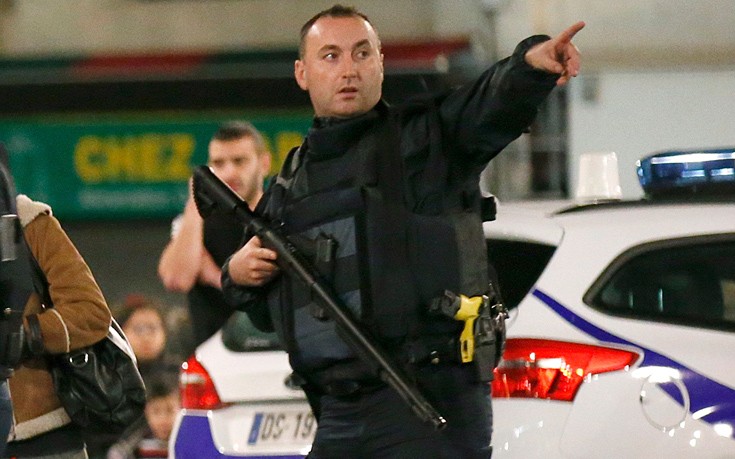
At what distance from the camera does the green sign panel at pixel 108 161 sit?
14.6m

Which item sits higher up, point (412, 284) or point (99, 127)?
point (412, 284)

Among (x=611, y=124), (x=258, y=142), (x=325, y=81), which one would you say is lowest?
(x=611, y=124)

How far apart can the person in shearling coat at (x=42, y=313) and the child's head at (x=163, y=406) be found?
435 centimetres

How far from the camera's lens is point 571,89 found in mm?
13703

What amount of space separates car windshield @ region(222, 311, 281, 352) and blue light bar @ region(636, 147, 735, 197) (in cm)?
143

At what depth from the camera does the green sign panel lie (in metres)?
14.6

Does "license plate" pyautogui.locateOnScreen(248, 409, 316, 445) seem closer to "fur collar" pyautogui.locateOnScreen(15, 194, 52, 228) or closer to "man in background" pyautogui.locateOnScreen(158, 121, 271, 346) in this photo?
"man in background" pyautogui.locateOnScreen(158, 121, 271, 346)

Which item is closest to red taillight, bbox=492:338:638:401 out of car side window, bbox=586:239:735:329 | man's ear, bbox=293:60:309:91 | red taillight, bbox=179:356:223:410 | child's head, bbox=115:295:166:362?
car side window, bbox=586:239:735:329

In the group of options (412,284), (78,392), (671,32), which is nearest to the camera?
(412,284)

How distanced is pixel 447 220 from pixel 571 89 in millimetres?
10215

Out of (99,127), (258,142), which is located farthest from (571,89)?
(258,142)

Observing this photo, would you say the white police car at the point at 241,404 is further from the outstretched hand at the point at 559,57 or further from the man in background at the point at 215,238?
the outstretched hand at the point at 559,57

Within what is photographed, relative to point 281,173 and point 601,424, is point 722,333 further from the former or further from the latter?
Answer: point 281,173

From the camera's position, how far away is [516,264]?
4859 mm
